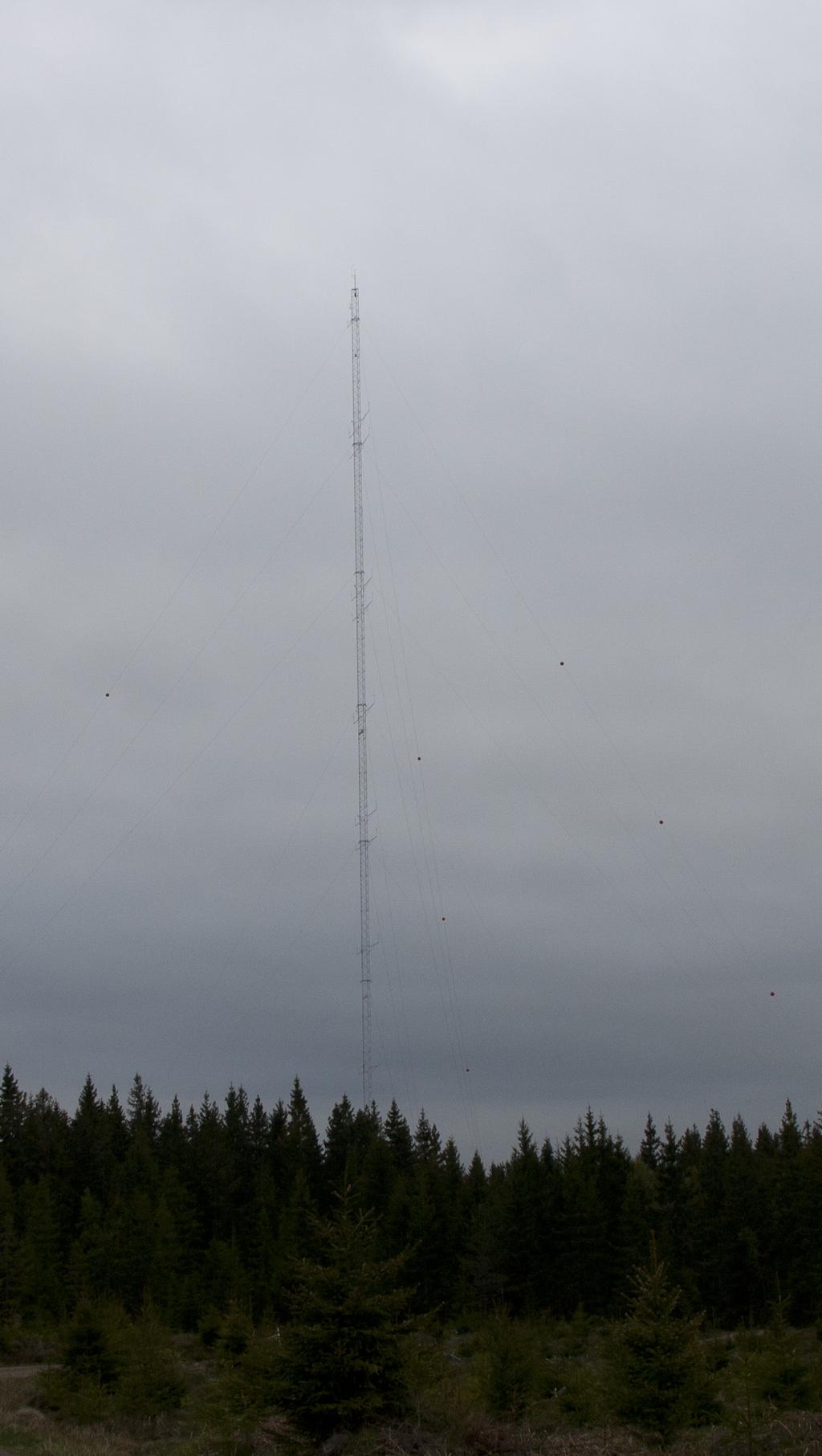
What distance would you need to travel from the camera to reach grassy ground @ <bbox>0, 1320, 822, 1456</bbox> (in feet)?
64.4

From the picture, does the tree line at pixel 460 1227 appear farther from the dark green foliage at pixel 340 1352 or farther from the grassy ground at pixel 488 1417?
the dark green foliage at pixel 340 1352

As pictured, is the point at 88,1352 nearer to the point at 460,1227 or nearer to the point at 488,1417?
the point at 488,1417

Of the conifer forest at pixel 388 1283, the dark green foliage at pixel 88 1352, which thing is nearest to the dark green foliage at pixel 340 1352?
the conifer forest at pixel 388 1283

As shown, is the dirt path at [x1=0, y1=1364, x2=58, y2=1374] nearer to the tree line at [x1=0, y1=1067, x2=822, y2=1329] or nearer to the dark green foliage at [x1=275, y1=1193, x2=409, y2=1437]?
the tree line at [x1=0, y1=1067, x2=822, y2=1329]

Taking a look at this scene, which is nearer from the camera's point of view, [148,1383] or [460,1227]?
[148,1383]

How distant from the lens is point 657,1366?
27172mm

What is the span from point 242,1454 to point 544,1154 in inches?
2895

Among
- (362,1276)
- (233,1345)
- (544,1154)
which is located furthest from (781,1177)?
(362,1276)

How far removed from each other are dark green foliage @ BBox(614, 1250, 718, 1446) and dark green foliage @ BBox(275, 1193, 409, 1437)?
20.8 ft

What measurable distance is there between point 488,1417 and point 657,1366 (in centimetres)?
603

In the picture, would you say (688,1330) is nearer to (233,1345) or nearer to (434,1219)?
(233,1345)

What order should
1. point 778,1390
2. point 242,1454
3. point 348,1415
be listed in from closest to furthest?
point 348,1415 → point 242,1454 → point 778,1390

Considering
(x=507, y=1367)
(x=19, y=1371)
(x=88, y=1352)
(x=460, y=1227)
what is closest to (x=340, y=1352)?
(x=507, y=1367)

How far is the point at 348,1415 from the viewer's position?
2227 centimetres
